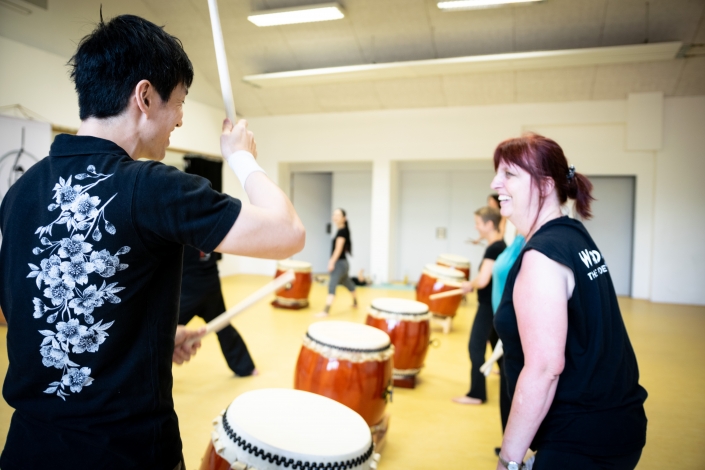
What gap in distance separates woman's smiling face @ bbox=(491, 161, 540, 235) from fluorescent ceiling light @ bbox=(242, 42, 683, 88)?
5.43 metres

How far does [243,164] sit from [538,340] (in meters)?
0.81

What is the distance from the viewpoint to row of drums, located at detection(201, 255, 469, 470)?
1.24 metres

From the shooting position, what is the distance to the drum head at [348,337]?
7.77 ft

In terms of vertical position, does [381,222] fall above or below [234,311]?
above

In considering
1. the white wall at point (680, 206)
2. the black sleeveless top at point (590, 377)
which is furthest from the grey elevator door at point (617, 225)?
the black sleeveless top at point (590, 377)

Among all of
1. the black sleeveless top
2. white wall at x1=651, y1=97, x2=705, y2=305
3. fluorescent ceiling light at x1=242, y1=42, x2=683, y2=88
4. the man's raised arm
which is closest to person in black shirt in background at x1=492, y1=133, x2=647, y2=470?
the black sleeveless top

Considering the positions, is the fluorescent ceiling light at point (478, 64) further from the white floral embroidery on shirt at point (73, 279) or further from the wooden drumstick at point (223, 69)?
the white floral embroidery on shirt at point (73, 279)

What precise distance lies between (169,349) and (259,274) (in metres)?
8.62

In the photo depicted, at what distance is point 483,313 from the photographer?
3.25 m

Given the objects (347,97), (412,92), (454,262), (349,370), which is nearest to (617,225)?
(454,262)

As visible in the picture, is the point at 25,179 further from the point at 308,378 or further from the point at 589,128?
the point at 589,128

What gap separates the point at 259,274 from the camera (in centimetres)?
940

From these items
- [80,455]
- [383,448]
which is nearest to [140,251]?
[80,455]

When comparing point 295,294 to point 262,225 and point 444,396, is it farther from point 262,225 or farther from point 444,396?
point 262,225
